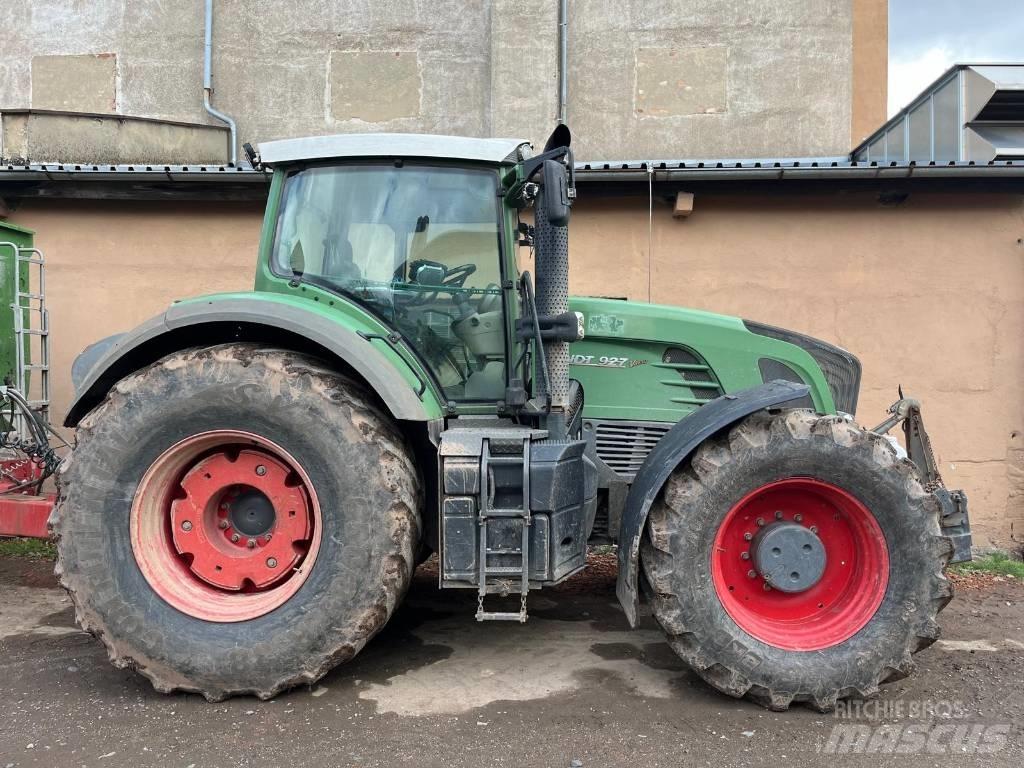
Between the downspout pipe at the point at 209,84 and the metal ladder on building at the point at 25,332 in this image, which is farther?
the downspout pipe at the point at 209,84

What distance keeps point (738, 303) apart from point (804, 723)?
408 cm

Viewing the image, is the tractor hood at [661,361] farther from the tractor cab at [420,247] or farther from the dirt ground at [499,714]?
the dirt ground at [499,714]

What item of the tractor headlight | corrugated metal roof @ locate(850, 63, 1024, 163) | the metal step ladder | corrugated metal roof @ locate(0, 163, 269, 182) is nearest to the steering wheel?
the metal step ladder

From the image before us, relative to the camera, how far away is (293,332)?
125 inches

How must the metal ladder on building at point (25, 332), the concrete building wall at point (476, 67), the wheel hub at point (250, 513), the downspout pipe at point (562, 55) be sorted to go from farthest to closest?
the concrete building wall at point (476, 67)
the downspout pipe at point (562, 55)
the metal ladder on building at point (25, 332)
the wheel hub at point (250, 513)

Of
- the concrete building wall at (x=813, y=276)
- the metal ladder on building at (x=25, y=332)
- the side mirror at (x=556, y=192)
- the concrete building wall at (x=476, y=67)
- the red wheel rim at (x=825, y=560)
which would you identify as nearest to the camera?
the side mirror at (x=556, y=192)

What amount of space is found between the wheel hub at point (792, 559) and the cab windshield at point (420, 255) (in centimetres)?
141

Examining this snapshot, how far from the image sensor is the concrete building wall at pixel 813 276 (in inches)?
240

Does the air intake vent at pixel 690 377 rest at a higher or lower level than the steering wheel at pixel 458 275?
lower

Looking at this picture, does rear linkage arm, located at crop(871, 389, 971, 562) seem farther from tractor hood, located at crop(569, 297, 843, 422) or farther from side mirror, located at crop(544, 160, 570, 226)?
side mirror, located at crop(544, 160, 570, 226)

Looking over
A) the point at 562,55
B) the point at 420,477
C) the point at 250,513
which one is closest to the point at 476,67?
the point at 562,55

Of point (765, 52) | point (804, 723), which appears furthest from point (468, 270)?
point (765, 52)

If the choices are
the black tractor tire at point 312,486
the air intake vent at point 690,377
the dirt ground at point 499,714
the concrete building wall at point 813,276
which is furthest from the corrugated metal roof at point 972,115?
the black tractor tire at point 312,486

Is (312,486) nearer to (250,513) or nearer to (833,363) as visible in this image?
(250,513)
